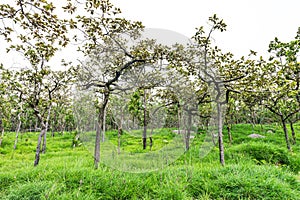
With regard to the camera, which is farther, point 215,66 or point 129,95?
point 215,66

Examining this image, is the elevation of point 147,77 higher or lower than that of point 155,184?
higher

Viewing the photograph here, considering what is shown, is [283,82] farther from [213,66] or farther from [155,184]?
[155,184]

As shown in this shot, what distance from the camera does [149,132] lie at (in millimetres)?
4684

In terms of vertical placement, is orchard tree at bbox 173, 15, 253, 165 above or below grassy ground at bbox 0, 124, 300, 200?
above

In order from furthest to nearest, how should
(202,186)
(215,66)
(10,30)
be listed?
(215,66), (202,186), (10,30)

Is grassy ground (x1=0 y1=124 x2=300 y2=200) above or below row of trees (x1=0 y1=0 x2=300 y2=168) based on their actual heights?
below

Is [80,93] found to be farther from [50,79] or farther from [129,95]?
[50,79]

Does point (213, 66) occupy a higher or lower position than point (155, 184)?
higher

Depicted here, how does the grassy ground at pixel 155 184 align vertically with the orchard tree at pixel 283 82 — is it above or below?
below

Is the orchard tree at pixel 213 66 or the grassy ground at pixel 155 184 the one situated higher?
the orchard tree at pixel 213 66

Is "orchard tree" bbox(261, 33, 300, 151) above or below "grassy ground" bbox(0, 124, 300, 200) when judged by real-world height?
above

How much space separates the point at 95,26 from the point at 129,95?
172cm

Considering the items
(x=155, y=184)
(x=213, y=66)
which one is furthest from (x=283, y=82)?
(x=155, y=184)

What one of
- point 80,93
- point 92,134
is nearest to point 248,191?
point 92,134
